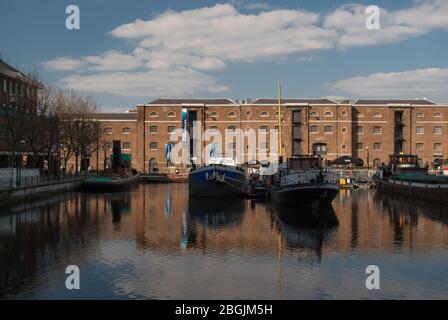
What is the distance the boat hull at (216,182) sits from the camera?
45.8 metres

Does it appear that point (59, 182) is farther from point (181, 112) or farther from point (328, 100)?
point (328, 100)

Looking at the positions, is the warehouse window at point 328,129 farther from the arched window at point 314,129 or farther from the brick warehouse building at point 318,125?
the arched window at point 314,129

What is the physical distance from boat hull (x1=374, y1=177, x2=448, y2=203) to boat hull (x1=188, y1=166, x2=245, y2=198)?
15050 mm

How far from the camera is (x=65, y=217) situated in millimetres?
31172

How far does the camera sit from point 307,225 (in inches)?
1095

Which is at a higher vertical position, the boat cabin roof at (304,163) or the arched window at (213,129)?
the arched window at (213,129)

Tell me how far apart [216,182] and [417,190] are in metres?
17.2

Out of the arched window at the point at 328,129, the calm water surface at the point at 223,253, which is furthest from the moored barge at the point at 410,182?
the arched window at the point at 328,129

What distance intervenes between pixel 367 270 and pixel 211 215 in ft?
56.7

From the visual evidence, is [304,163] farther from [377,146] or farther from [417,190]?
[377,146]

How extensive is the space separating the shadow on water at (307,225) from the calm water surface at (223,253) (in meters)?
0.06

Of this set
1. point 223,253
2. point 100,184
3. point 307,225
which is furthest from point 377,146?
point 223,253
